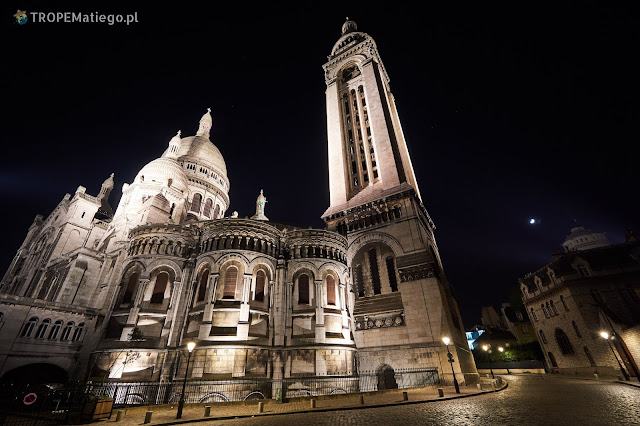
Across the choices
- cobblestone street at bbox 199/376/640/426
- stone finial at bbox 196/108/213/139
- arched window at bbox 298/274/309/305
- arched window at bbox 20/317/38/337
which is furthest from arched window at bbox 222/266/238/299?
stone finial at bbox 196/108/213/139

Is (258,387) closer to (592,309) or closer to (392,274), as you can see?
(392,274)

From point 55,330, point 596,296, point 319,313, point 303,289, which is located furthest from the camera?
point 596,296

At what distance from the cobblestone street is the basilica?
9363mm

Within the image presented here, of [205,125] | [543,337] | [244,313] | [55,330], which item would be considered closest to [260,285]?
[244,313]

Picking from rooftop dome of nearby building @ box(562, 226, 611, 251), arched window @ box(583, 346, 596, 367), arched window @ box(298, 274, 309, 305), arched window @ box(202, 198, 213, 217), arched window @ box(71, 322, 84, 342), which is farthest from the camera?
rooftop dome of nearby building @ box(562, 226, 611, 251)

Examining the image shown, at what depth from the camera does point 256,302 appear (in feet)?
85.0

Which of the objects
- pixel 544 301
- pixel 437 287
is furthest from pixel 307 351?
pixel 544 301

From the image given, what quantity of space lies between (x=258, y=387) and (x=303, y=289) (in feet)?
29.6

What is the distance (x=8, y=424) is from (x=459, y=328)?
32.7 m

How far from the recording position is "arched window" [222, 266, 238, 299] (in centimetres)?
2528

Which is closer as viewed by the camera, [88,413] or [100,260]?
[88,413]

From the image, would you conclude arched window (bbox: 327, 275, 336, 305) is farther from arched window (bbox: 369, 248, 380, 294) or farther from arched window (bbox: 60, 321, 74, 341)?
arched window (bbox: 60, 321, 74, 341)

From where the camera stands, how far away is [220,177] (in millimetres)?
62781

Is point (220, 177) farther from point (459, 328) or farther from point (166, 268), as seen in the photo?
point (459, 328)
